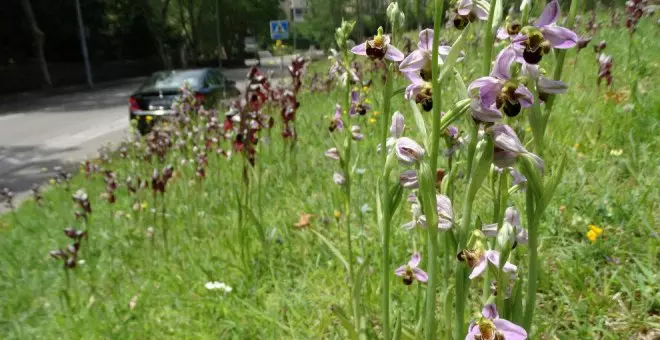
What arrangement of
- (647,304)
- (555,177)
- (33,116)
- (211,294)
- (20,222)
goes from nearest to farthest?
(555,177), (647,304), (211,294), (20,222), (33,116)

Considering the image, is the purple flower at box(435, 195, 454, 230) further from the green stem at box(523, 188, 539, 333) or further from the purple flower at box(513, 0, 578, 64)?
the purple flower at box(513, 0, 578, 64)

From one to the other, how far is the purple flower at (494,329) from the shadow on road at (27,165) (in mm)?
7504

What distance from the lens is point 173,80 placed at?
9.55 m

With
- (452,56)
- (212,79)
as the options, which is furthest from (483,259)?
(212,79)

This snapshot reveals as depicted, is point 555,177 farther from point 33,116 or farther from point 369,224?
point 33,116

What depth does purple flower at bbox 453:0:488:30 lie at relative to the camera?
896mm

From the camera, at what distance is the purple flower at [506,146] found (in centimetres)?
74

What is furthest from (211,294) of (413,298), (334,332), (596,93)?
(596,93)

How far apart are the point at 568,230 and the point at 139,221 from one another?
3066 mm

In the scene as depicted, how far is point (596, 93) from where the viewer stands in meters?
3.45

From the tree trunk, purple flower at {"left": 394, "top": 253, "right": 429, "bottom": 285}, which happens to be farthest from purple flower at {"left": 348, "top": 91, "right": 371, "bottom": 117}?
the tree trunk

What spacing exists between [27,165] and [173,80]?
9.49 ft

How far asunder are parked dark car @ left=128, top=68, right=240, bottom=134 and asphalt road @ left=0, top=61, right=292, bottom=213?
534 mm

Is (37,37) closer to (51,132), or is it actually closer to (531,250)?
(51,132)
